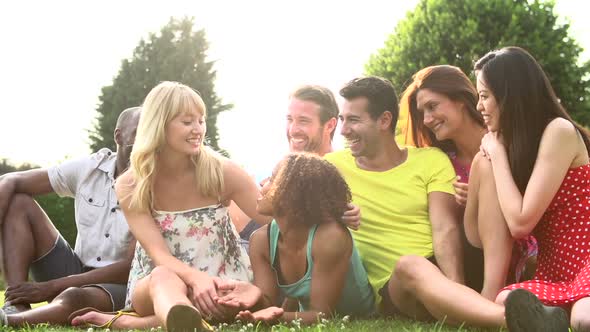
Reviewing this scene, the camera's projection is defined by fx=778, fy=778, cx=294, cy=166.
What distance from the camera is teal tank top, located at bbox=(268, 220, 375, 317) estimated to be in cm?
501

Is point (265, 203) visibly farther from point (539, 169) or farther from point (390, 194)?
point (539, 169)

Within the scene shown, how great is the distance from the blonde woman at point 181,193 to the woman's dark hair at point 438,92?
1350 millimetres

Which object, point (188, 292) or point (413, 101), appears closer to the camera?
point (188, 292)

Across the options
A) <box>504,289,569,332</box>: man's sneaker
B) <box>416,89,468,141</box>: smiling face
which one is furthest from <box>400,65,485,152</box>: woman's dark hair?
<box>504,289,569,332</box>: man's sneaker

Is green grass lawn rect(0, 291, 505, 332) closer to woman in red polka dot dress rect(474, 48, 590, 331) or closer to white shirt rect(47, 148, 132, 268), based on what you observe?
woman in red polka dot dress rect(474, 48, 590, 331)

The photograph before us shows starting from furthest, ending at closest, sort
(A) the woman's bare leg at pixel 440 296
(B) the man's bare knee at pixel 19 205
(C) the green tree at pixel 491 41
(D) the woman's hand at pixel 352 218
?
(C) the green tree at pixel 491 41
(B) the man's bare knee at pixel 19 205
(D) the woman's hand at pixel 352 218
(A) the woman's bare leg at pixel 440 296

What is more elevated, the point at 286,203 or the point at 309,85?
the point at 309,85

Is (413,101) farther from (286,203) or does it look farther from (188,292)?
(188,292)

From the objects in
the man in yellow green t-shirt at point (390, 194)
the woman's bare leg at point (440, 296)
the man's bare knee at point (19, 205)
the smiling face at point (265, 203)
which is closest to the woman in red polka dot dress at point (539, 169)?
the woman's bare leg at point (440, 296)

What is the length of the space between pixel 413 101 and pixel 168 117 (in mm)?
1870

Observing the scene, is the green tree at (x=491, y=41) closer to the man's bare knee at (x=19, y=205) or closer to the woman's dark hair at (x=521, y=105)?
the man's bare knee at (x=19, y=205)

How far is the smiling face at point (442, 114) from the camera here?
5684mm

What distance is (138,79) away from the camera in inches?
1133

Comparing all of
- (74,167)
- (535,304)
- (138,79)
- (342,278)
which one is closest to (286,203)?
(342,278)
